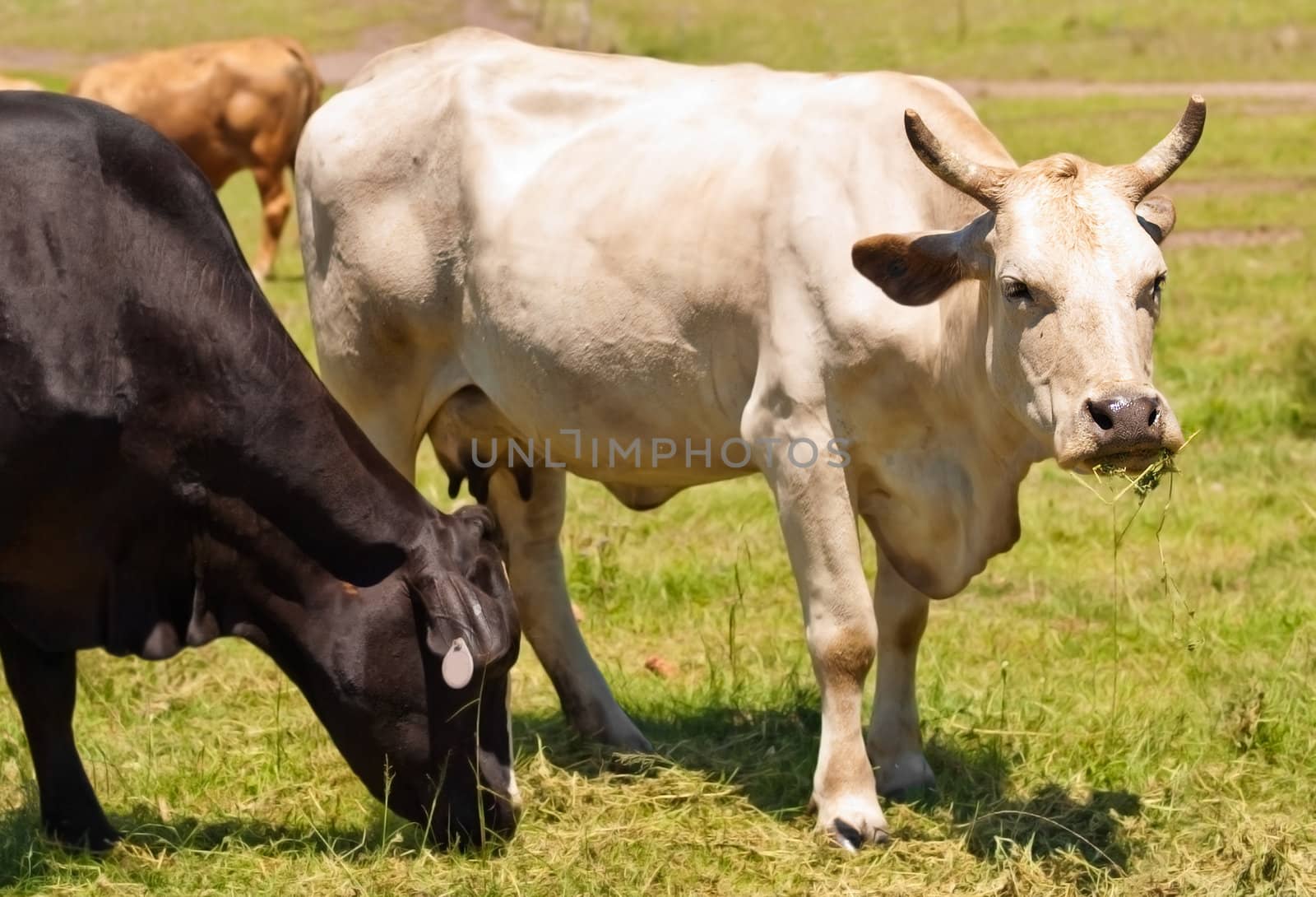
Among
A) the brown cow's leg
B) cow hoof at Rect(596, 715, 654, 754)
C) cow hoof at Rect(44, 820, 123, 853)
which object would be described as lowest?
the brown cow's leg

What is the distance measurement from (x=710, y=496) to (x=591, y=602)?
4.38 ft

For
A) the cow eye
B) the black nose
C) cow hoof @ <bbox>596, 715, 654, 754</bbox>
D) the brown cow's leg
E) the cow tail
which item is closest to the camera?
the black nose

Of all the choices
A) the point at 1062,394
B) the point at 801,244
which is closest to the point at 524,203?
the point at 801,244

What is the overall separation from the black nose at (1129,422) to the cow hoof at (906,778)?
1.53 metres

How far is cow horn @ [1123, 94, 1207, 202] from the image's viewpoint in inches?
170

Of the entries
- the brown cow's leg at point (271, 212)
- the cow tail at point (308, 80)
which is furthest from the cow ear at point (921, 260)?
the cow tail at point (308, 80)

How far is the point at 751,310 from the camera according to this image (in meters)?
4.85

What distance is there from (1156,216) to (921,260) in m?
0.62

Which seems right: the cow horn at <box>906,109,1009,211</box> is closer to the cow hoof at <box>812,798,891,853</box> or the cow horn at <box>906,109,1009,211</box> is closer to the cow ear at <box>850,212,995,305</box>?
the cow ear at <box>850,212,995,305</box>

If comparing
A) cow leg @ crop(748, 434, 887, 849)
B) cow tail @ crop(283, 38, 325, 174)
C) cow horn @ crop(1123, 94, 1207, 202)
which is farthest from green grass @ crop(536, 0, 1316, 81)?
cow leg @ crop(748, 434, 887, 849)

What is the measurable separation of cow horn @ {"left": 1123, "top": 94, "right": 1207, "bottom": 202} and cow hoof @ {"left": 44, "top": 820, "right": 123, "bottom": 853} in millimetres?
3017

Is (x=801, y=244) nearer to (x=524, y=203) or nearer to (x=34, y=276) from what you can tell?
(x=524, y=203)

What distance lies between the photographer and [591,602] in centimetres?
679

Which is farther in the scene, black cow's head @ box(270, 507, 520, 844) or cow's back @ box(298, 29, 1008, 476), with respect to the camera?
cow's back @ box(298, 29, 1008, 476)
